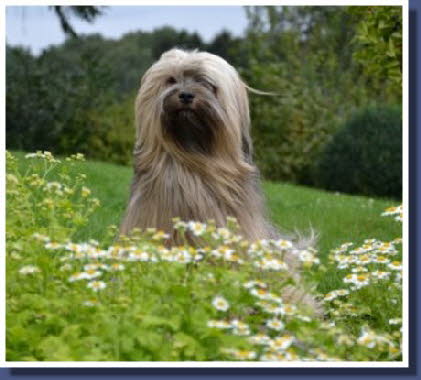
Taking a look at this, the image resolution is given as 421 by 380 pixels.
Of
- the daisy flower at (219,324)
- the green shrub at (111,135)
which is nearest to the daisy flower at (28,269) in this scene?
the daisy flower at (219,324)

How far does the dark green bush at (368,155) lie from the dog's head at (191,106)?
8.60 meters

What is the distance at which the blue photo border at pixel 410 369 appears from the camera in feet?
11.6

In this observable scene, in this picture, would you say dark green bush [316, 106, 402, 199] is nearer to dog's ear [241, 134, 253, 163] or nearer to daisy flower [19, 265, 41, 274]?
dog's ear [241, 134, 253, 163]

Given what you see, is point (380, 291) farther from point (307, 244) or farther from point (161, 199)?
point (161, 199)

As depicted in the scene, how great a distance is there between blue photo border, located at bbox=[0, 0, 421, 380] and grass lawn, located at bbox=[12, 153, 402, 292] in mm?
1977

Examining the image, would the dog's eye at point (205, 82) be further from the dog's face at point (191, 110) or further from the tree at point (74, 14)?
the tree at point (74, 14)

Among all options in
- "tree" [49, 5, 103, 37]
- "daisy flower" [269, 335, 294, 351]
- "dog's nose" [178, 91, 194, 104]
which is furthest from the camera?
"tree" [49, 5, 103, 37]

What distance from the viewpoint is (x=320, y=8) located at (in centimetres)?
1761

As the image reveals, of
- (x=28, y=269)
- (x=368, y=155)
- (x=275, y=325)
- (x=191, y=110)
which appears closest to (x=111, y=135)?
(x=368, y=155)

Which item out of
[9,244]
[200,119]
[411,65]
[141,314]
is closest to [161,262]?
[141,314]

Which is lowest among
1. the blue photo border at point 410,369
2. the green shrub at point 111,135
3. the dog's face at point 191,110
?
the blue photo border at point 410,369

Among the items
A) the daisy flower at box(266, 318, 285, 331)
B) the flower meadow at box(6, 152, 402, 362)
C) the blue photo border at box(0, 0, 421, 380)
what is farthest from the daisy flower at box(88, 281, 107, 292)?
the daisy flower at box(266, 318, 285, 331)

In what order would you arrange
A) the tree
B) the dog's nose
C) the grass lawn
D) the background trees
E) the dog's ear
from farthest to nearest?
the background trees → the tree → the grass lawn → the dog's ear → the dog's nose

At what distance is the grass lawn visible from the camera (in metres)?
7.54
